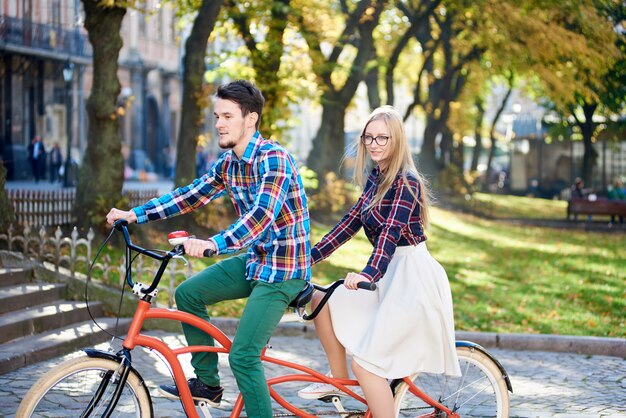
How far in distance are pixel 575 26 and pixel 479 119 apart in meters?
26.6

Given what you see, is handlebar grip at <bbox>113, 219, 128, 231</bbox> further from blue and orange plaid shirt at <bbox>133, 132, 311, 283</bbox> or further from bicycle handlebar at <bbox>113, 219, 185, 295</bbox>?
blue and orange plaid shirt at <bbox>133, 132, 311, 283</bbox>

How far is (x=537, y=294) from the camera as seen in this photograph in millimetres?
14266

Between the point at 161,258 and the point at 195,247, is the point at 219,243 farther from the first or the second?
the point at 161,258

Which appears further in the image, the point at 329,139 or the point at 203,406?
the point at 329,139

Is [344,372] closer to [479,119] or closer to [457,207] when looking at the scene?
[457,207]

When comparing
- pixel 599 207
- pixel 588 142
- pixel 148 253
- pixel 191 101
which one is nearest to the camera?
pixel 148 253

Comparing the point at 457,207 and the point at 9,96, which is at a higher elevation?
the point at 9,96

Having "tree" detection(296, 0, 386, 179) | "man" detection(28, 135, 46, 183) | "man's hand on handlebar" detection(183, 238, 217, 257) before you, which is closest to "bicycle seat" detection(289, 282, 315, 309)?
"man's hand on handlebar" detection(183, 238, 217, 257)

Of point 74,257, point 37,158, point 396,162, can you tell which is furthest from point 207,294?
point 37,158

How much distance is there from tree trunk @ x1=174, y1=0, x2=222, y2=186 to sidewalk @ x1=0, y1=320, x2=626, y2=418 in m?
7.71

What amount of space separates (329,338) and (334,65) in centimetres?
1782

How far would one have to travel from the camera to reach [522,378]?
8.62 metres

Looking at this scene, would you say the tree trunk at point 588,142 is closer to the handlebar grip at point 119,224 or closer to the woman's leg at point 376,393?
the woman's leg at point 376,393

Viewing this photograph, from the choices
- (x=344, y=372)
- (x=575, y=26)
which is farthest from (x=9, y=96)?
(x=344, y=372)
